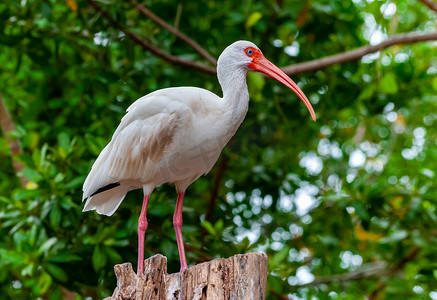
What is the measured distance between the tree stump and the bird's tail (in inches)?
67.8

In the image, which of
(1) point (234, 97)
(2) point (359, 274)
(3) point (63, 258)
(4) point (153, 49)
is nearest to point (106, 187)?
(3) point (63, 258)

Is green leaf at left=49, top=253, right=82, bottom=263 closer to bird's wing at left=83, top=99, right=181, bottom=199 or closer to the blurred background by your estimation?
the blurred background

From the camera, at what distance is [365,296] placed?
7852mm

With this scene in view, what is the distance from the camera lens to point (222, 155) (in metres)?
7.01

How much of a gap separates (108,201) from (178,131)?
1.08m

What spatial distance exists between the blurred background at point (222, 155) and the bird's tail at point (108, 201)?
38 cm

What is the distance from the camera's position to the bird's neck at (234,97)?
4.54 m

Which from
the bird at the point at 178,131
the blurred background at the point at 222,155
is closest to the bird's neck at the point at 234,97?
the bird at the point at 178,131

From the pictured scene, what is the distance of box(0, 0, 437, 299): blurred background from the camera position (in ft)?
18.9

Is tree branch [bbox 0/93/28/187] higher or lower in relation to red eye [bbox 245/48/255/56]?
lower

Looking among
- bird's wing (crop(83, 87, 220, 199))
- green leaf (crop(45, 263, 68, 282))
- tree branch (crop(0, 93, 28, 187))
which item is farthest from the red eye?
tree branch (crop(0, 93, 28, 187))

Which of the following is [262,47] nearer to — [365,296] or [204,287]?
[365,296]

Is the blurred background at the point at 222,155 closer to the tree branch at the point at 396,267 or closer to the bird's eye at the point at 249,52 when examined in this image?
the tree branch at the point at 396,267

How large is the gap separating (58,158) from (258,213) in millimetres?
2721
